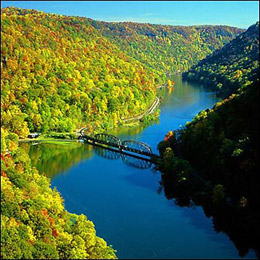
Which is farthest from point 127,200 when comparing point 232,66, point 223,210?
point 232,66

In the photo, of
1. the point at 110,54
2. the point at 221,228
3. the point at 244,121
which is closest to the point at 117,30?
the point at 110,54

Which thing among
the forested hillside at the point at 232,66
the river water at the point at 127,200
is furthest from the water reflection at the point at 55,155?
the forested hillside at the point at 232,66

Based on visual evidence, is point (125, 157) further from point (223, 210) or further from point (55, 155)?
point (223, 210)

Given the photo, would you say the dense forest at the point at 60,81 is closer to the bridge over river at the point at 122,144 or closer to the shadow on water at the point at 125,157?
the bridge over river at the point at 122,144

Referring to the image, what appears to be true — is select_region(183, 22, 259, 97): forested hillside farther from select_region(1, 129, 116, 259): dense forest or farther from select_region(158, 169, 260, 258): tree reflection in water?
select_region(1, 129, 116, 259): dense forest

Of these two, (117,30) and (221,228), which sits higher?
(117,30)

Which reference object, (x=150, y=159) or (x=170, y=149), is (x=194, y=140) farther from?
(x=150, y=159)

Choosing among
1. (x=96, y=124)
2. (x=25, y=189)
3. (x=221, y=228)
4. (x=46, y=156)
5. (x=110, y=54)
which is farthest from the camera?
(x=110, y=54)
